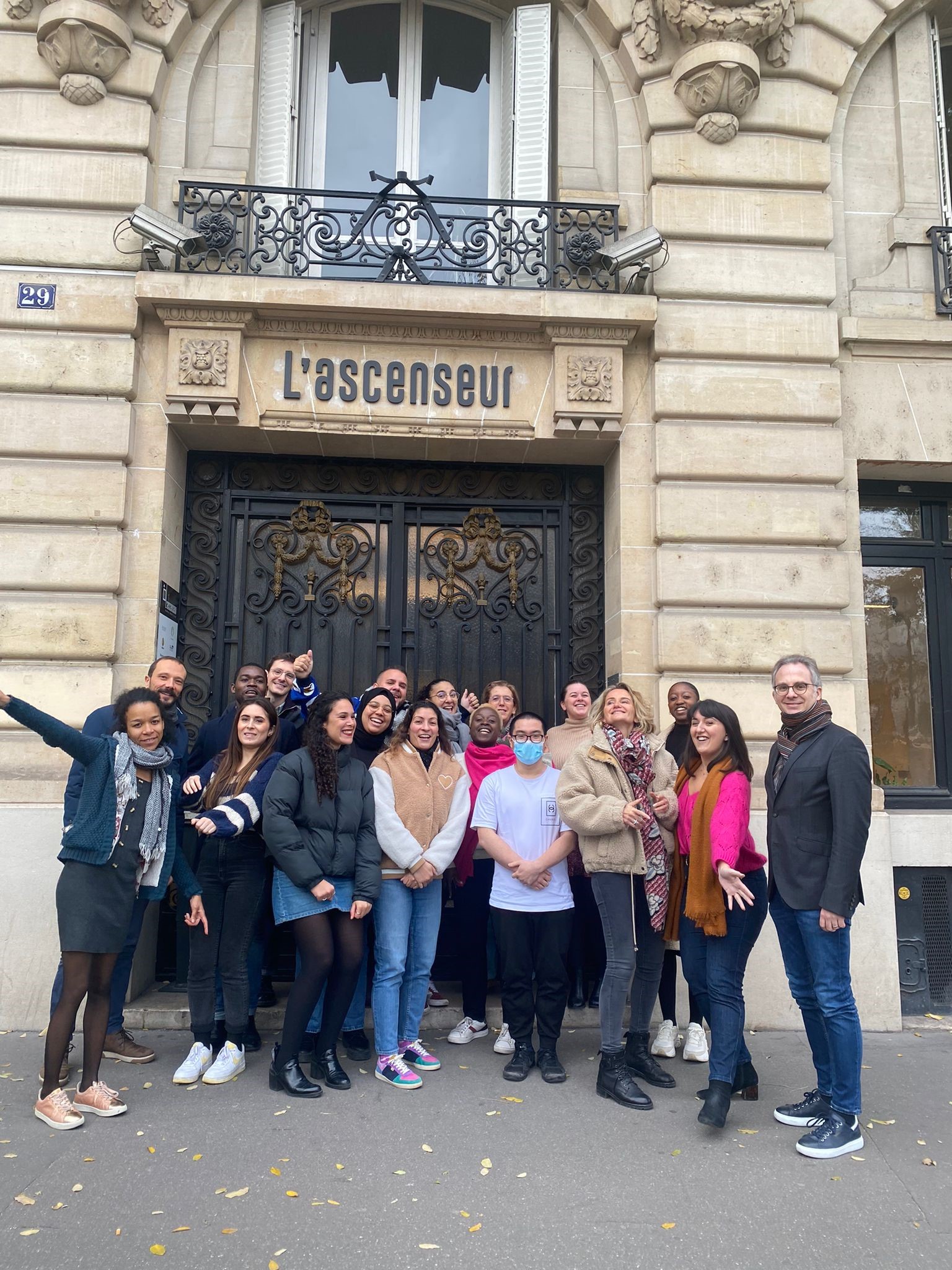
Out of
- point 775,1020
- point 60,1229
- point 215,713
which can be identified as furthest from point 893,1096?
point 215,713

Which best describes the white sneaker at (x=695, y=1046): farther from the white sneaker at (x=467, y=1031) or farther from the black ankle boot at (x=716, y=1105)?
the white sneaker at (x=467, y=1031)

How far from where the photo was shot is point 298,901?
16.4 ft

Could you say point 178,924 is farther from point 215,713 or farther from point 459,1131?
point 459,1131

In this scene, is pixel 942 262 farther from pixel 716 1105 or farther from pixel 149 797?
pixel 149 797

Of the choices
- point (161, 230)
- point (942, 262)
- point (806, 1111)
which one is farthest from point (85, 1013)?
point (942, 262)

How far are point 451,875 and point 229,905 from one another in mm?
1477

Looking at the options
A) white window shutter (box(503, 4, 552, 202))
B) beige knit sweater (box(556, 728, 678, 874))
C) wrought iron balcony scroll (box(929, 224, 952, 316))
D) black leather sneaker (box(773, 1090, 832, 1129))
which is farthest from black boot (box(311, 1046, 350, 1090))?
wrought iron balcony scroll (box(929, 224, 952, 316))

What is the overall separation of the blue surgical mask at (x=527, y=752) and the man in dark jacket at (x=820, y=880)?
135 cm

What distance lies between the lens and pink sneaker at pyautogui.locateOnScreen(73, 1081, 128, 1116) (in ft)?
15.0

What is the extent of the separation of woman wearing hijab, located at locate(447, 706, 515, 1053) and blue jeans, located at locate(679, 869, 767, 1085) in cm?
151

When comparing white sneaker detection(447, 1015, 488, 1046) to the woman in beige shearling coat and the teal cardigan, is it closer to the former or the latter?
the woman in beige shearling coat

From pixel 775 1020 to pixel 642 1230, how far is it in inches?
124

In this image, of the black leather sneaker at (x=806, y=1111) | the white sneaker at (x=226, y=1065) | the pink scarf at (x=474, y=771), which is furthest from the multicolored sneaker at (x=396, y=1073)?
the black leather sneaker at (x=806, y=1111)

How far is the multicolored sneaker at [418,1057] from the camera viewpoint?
17.4 feet
